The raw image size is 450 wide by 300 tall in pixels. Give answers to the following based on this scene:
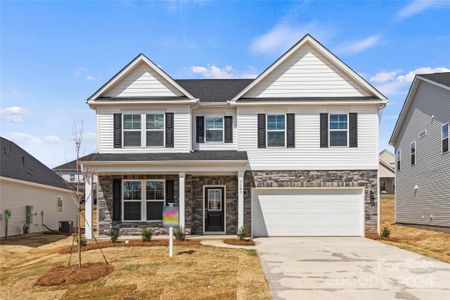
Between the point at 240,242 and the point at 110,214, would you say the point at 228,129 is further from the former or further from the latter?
the point at 110,214

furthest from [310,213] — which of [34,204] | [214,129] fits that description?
[34,204]

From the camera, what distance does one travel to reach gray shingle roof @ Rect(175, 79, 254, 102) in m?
20.0

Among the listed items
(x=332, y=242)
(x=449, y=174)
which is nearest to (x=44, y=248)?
(x=332, y=242)

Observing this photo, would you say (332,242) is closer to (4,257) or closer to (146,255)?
(146,255)

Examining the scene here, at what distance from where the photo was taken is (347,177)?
19.0m

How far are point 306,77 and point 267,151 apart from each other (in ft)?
12.7

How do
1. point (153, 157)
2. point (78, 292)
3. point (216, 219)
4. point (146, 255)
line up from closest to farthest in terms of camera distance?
1. point (78, 292)
2. point (146, 255)
3. point (153, 157)
4. point (216, 219)

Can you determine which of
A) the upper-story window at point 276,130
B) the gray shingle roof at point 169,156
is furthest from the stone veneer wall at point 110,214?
the upper-story window at point 276,130

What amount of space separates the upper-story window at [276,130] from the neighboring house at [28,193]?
9.35m

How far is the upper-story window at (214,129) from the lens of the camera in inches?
774

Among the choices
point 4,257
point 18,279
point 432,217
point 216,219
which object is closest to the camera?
point 18,279

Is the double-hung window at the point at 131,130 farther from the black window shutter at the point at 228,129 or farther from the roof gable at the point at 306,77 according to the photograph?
the roof gable at the point at 306,77

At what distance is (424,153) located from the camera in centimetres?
2370

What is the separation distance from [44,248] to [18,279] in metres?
7.89
